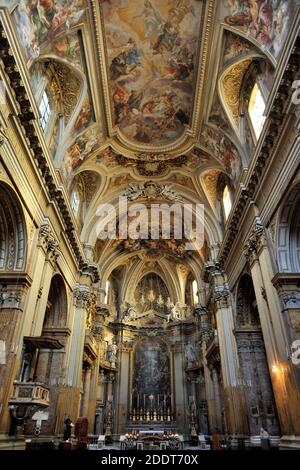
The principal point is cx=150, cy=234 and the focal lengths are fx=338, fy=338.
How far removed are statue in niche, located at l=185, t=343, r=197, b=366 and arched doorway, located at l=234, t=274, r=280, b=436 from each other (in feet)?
33.3

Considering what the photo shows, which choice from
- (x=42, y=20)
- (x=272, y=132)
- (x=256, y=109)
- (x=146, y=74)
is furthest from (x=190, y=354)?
(x=42, y=20)

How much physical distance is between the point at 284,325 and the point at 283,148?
523 cm

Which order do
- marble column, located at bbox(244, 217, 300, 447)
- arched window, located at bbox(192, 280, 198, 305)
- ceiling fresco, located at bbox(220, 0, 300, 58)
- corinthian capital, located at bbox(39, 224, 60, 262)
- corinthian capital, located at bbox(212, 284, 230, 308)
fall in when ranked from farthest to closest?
arched window, located at bbox(192, 280, 198, 305) < corinthian capital, located at bbox(212, 284, 230, 308) < corinthian capital, located at bbox(39, 224, 60, 262) < ceiling fresco, located at bbox(220, 0, 300, 58) < marble column, located at bbox(244, 217, 300, 447)

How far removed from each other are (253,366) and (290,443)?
619cm

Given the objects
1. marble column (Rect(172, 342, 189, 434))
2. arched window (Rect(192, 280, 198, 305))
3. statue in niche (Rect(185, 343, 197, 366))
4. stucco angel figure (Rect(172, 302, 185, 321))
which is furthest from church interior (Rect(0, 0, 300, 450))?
stucco angel figure (Rect(172, 302, 185, 321))

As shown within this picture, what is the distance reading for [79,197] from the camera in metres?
18.9

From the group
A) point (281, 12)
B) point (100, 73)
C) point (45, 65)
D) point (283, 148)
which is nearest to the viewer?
point (281, 12)

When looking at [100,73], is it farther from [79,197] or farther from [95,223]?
[95,223]

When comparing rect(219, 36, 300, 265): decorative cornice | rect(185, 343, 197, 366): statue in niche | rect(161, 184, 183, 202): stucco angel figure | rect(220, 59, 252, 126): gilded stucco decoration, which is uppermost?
rect(161, 184, 183, 202): stucco angel figure

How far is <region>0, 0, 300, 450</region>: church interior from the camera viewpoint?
31.6 ft

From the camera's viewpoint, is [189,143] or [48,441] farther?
[189,143]

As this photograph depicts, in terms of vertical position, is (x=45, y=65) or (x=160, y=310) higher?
(x=45, y=65)

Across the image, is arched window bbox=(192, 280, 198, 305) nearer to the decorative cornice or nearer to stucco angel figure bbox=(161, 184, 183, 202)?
stucco angel figure bbox=(161, 184, 183, 202)

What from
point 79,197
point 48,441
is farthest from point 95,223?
point 48,441
